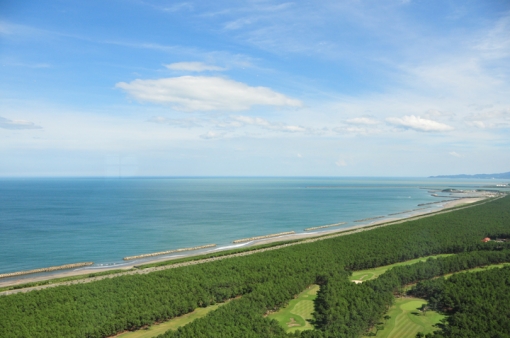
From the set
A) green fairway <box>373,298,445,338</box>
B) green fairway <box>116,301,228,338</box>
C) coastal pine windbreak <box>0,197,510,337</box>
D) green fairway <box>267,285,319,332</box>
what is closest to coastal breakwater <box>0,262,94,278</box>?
coastal pine windbreak <box>0,197,510,337</box>

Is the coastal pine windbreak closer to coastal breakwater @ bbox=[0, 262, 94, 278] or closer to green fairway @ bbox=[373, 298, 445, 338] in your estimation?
green fairway @ bbox=[373, 298, 445, 338]

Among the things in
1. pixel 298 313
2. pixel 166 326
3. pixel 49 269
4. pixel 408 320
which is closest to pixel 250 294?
pixel 298 313

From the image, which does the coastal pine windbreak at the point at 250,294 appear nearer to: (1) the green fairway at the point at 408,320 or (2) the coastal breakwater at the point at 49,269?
(1) the green fairway at the point at 408,320

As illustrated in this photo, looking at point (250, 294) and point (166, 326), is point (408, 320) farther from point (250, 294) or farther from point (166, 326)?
point (166, 326)

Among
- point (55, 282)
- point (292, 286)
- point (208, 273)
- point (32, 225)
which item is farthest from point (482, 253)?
point (32, 225)

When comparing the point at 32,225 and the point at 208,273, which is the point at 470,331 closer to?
the point at 208,273

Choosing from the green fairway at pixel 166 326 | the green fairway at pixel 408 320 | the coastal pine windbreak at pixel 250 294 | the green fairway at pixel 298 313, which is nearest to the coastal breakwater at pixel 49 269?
the coastal pine windbreak at pixel 250 294
